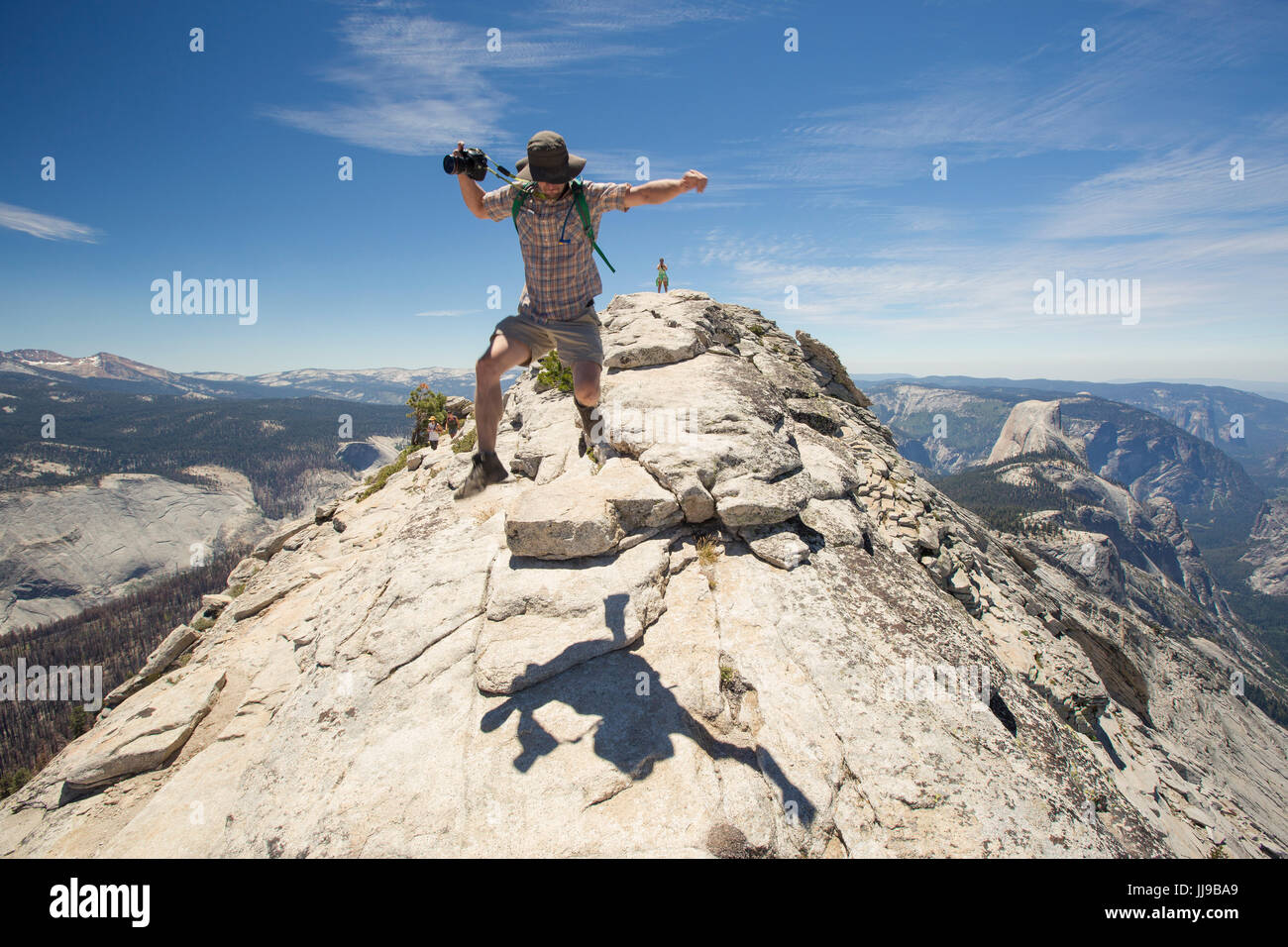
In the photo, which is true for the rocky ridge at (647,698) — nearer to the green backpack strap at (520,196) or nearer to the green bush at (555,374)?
the green bush at (555,374)

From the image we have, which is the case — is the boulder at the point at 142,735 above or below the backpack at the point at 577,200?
below

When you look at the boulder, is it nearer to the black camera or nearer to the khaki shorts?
the khaki shorts

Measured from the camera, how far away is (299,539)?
1823 centimetres

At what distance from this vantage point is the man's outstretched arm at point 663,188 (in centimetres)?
583

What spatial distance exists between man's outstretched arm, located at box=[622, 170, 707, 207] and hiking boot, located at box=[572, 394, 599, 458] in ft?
10.3

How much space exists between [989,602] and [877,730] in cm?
917

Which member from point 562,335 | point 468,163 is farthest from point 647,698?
point 468,163

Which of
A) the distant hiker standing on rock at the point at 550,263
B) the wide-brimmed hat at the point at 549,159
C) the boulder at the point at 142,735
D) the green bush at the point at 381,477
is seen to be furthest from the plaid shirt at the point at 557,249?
the green bush at the point at 381,477

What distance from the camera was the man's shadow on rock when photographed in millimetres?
5359

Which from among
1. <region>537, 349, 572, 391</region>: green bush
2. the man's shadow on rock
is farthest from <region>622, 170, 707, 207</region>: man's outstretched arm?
<region>537, 349, 572, 391</region>: green bush

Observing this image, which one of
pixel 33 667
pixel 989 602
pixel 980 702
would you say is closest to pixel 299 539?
pixel 980 702

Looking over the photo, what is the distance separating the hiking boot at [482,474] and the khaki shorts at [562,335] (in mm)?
1529

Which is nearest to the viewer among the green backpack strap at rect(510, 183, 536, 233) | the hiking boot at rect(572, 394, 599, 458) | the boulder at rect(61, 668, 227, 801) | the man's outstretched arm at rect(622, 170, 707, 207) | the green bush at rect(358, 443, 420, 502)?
the man's outstretched arm at rect(622, 170, 707, 207)
